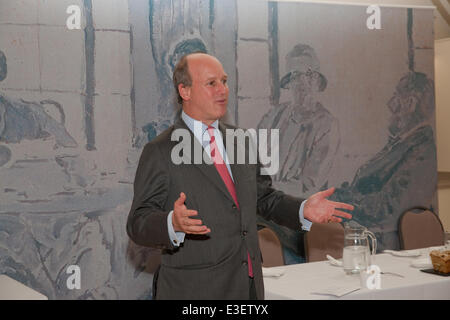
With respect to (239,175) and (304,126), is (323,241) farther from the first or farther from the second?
(239,175)

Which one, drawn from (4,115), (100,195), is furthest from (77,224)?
(4,115)

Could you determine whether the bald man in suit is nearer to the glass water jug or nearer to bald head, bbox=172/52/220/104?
bald head, bbox=172/52/220/104

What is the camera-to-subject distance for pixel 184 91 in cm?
258

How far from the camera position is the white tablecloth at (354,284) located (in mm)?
3188

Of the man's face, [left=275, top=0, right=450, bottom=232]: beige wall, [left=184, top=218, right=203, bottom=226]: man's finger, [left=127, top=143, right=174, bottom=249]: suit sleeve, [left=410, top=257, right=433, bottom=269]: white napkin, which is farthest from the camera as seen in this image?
[left=275, top=0, right=450, bottom=232]: beige wall

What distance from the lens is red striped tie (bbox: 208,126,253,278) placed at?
242cm

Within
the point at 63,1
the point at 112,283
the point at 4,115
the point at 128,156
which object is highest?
the point at 63,1

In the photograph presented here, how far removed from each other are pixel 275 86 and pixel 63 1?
1.75 meters

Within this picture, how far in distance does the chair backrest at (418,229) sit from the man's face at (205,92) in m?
3.23

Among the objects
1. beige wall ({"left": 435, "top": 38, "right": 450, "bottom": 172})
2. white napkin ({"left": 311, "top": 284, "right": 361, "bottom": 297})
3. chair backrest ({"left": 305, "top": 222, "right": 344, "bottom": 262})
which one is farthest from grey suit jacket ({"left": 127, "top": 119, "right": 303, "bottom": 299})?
beige wall ({"left": 435, "top": 38, "right": 450, "bottom": 172})

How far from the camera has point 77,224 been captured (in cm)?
429

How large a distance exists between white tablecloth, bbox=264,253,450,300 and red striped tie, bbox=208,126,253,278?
3.03 feet

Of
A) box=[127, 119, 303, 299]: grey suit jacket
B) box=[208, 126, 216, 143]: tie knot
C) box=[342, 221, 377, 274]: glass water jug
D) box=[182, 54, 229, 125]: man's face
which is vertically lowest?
box=[342, 221, 377, 274]: glass water jug
